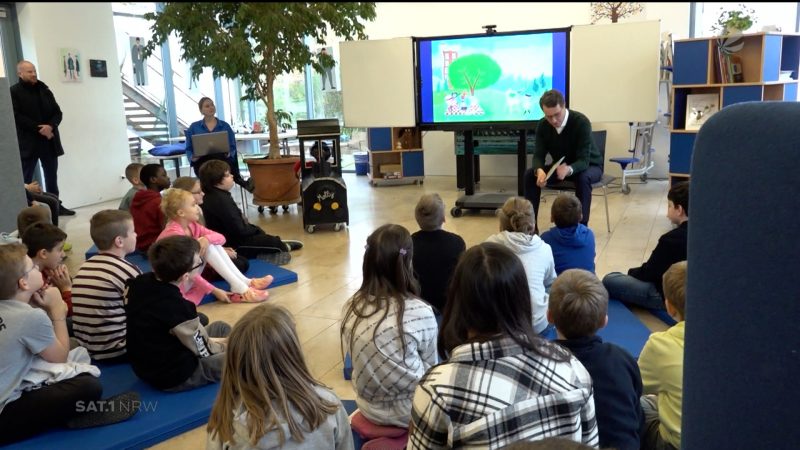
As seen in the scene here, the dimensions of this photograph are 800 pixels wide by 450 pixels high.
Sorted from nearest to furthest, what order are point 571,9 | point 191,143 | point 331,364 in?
1. point 331,364
2. point 191,143
3. point 571,9

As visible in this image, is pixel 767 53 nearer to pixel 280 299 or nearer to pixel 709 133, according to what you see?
pixel 280 299

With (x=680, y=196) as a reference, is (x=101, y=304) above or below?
below

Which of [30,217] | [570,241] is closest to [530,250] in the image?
[570,241]

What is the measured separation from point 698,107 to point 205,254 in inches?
170

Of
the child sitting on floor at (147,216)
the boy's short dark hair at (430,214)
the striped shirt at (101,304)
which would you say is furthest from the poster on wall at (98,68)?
the boy's short dark hair at (430,214)

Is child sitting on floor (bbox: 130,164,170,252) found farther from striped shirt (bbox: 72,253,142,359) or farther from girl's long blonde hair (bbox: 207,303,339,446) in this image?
girl's long blonde hair (bbox: 207,303,339,446)

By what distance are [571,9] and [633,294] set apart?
6144 millimetres

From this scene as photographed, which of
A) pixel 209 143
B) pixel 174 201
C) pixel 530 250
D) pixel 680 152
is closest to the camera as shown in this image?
pixel 530 250

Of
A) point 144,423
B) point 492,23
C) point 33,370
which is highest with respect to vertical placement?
point 492,23

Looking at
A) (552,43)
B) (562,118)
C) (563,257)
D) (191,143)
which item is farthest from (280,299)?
(552,43)

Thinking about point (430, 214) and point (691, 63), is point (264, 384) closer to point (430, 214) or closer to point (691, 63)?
point (430, 214)

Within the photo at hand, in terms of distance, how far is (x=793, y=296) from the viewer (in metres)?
0.66

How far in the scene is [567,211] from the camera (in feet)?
11.8

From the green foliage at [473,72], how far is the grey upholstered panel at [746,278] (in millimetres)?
5919
